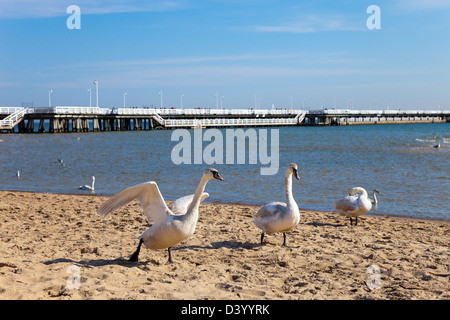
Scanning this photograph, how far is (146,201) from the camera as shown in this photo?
688 centimetres

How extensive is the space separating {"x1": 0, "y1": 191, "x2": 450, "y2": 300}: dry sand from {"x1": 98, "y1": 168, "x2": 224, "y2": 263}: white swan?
36cm

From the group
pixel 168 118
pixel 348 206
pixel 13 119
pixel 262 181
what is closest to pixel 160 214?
pixel 348 206

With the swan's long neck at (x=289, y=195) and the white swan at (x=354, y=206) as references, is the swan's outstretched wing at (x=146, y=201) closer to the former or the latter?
the swan's long neck at (x=289, y=195)

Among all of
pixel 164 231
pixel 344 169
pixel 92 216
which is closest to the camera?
pixel 164 231

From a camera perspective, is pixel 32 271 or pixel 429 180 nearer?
pixel 32 271

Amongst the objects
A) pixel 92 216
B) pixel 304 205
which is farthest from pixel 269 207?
pixel 304 205

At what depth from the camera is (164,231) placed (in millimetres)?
6418

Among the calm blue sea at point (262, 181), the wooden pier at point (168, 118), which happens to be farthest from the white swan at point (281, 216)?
the wooden pier at point (168, 118)

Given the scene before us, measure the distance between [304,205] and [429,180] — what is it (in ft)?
24.9

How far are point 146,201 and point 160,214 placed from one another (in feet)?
0.92

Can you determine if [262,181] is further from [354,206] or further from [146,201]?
[146,201]

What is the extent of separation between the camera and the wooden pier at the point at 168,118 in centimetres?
6538

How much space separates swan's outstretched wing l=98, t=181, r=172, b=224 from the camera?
6.70 m

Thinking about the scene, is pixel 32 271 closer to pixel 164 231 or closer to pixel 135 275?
pixel 135 275
